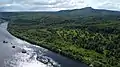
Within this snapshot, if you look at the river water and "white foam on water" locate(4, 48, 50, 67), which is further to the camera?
the river water

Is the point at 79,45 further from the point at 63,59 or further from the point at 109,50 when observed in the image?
the point at 63,59

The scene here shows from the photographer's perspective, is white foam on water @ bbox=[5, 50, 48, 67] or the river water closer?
white foam on water @ bbox=[5, 50, 48, 67]

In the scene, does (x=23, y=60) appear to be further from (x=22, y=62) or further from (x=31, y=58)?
(x=31, y=58)

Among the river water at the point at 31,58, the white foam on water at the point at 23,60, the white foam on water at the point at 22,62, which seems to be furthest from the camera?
the river water at the point at 31,58

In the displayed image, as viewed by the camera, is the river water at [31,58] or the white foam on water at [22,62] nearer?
the white foam on water at [22,62]

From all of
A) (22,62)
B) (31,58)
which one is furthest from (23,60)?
(31,58)

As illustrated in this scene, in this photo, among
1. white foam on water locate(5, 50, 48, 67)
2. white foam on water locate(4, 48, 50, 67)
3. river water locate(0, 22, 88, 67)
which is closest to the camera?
white foam on water locate(5, 50, 48, 67)

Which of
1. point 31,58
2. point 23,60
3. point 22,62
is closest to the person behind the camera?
point 22,62

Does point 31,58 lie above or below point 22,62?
below

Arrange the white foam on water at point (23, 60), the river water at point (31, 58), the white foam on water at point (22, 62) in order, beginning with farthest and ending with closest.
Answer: the river water at point (31, 58)
the white foam on water at point (23, 60)
the white foam on water at point (22, 62)

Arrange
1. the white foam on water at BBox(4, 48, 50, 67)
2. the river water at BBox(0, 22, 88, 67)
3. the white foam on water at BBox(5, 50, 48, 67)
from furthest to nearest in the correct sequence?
1. the river water at BBox(0, 22, 88, 67)
2. the white foam on water at BBox(4, 48, 50, 67)
3. the white foam on water at BBox(5, 50, 48, 67)

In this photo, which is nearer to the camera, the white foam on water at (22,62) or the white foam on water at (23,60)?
the white foam on water at (22,62)
